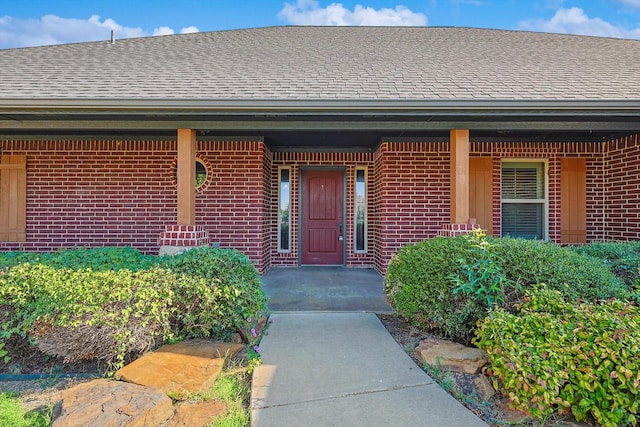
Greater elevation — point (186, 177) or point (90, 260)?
point (186, 177)

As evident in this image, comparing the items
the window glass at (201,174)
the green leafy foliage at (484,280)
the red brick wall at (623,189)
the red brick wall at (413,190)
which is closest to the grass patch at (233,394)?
the green leafy foliage at (484,280)

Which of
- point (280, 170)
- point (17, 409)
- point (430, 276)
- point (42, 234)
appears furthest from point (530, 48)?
point (42, 234)

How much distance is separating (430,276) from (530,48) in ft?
20.3

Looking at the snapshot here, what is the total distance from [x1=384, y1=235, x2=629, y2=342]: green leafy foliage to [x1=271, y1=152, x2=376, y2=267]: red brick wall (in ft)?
12.5

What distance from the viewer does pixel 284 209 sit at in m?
7.27

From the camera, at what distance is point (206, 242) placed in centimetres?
509

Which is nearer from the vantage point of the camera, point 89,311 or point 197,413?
point 197,413

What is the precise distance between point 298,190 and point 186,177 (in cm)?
294

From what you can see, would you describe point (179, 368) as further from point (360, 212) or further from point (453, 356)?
point (360, 212)

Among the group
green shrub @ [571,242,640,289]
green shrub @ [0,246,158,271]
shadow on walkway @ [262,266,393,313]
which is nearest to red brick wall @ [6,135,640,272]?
shadow on walkway @ [262,266,393,313]

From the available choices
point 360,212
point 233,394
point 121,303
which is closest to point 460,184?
point 360,212

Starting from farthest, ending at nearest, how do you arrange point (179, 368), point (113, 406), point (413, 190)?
point (413, 190), point (179, 368), point (113, 406)

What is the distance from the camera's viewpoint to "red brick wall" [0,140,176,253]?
6125mm

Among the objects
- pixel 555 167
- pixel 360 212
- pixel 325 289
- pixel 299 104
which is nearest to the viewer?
pixel 299 104
